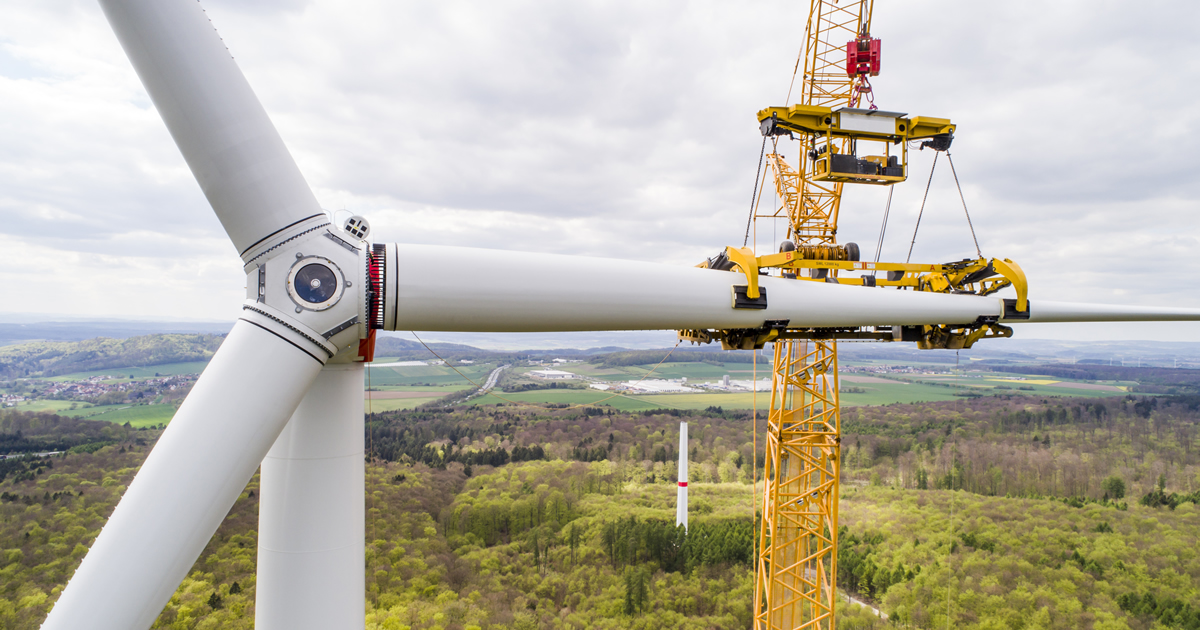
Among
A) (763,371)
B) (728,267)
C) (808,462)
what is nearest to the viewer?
(728,267)

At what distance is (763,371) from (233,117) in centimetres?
2479

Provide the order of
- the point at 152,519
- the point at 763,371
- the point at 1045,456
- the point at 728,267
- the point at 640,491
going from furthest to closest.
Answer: the point at 1045,456 < the point at 640,491 < the point at 763,371 < the point at 728,267 < the point at 152,519

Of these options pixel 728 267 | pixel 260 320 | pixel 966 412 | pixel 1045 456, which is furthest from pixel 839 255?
pixel 966 412

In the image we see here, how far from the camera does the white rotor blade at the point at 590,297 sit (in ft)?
15.0

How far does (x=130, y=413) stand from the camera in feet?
203

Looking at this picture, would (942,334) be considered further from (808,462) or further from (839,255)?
(808,462)

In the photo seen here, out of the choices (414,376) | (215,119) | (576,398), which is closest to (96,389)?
(414,376)

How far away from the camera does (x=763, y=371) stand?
85.8ft

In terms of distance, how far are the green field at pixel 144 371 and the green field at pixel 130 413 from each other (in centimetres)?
369

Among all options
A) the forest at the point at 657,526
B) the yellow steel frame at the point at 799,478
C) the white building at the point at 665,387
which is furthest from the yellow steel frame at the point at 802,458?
the white building at the point at 665,387

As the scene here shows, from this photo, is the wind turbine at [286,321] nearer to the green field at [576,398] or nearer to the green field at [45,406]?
the green field at [45,406]

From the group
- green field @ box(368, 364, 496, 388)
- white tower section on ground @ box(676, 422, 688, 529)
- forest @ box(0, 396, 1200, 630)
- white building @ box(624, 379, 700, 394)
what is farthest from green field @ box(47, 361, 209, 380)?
white building @ box(624, 379, 700, 394)

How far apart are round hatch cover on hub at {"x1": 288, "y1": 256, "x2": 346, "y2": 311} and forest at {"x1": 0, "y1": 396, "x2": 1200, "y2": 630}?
28126 millimetres

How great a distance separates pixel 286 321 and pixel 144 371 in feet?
267
